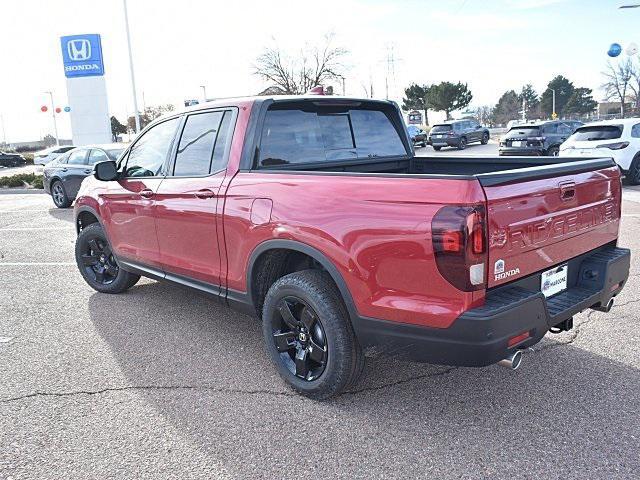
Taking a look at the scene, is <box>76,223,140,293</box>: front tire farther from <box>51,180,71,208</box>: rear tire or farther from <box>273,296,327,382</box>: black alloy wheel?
<box>51,180,71,208</box>: rear tire

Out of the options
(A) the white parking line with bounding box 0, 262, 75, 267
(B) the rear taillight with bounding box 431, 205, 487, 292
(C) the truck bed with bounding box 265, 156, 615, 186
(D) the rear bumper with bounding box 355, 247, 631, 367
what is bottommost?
(A) the white parking line with bounding box 0, 262, 75, 267

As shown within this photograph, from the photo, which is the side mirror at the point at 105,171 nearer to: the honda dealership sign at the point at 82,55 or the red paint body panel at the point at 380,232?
the red paint body panel at the point at 380,232

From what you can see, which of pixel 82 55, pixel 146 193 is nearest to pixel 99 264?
pixel 146 193

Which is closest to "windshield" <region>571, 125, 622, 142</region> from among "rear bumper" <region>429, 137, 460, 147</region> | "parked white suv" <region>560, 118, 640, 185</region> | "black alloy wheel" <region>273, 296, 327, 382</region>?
"parked white suv" <region>560, 118, 640, 185</region>

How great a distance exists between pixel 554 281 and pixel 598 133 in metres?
12.1

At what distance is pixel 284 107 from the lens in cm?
398

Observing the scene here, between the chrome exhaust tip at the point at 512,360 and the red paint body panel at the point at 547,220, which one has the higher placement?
the red paint body panel at the point at 547,220

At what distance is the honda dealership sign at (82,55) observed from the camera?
32.8 metres

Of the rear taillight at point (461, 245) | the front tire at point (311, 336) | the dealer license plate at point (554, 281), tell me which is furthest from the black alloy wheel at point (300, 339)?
the dealer license plate at point (554, 281)

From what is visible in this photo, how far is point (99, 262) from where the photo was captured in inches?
236

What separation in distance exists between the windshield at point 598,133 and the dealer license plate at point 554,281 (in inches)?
463

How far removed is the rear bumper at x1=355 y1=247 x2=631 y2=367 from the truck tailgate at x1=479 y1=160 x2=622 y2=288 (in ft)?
0.43

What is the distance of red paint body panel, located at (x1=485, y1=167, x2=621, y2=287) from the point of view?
8.80ft

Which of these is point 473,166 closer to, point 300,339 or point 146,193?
point 300,339
